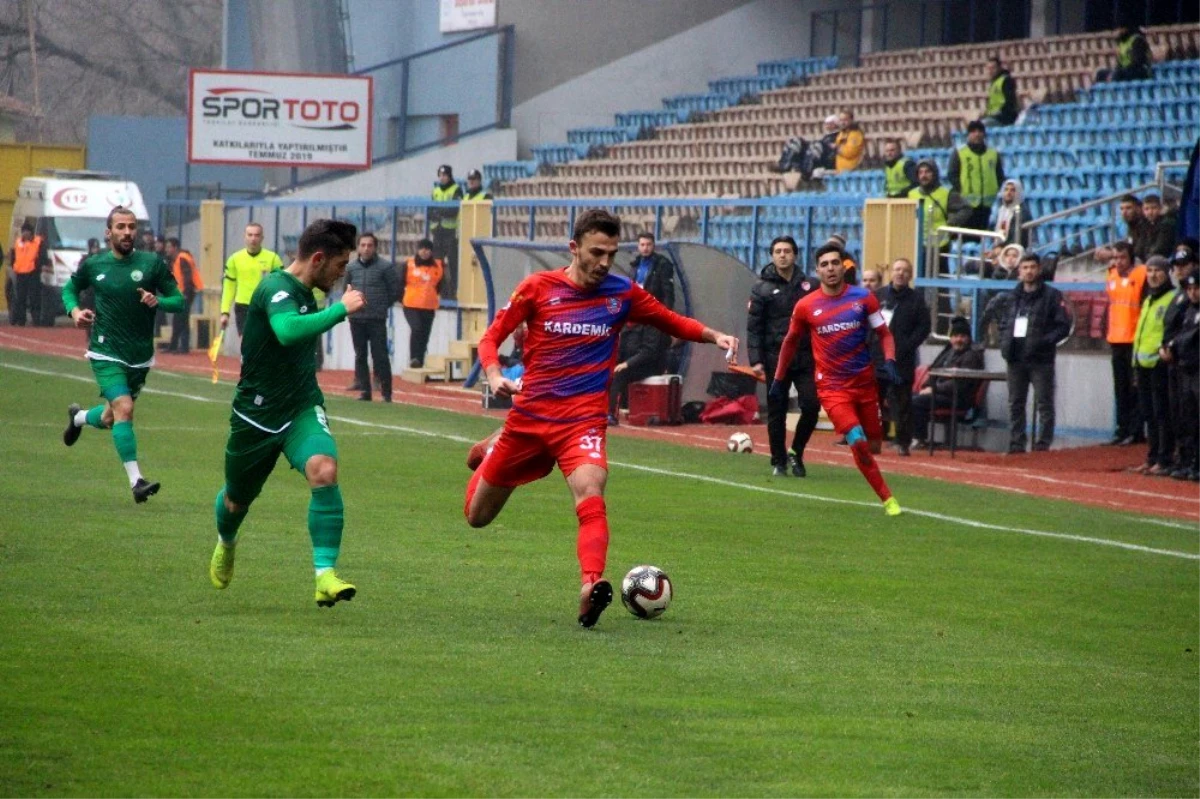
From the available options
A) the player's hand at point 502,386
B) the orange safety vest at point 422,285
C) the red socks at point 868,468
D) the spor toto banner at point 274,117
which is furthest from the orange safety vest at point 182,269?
the player's hand at point 502,386

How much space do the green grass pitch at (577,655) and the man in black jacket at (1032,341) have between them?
18.9ft

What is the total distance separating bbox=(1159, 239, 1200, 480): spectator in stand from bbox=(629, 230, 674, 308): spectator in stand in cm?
663

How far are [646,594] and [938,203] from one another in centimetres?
1576

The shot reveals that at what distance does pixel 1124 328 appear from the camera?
64.5 feet

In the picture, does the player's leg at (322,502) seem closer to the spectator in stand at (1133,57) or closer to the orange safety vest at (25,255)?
the spectator in stand at (1133,57)

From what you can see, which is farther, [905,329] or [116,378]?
[905,329]

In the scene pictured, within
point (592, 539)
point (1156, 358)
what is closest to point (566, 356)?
point (592, 539)

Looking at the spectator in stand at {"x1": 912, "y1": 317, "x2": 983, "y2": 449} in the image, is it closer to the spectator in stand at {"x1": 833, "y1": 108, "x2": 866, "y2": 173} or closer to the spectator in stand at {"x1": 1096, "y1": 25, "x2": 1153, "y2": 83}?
the spectator in stand at {"x1": 1096, "y1": 25, "x2": 1153, "y2": 83}

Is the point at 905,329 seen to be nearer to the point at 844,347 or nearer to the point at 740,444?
the point at 740,444

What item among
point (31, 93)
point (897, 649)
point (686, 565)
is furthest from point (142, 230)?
point (897, 649)

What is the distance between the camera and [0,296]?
47.1 metres

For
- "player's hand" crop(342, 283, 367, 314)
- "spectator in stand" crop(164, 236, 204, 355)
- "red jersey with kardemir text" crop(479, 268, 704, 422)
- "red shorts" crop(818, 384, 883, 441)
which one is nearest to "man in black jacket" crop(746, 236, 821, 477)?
"red shorts" crop(818, 384, 883, 441)

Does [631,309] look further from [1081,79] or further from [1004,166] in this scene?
[1081,79]

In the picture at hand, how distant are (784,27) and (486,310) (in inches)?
584
